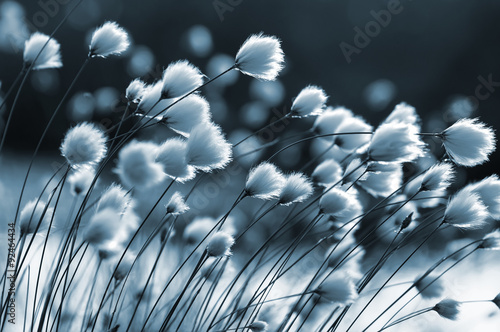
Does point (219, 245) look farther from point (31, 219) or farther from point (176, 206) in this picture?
point (31, 219)

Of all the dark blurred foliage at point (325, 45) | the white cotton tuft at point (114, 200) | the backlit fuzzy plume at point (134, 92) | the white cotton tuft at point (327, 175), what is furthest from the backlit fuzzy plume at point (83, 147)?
the dark blurred foliage at point (325, 45)

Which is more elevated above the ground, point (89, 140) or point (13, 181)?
point (13, 181)

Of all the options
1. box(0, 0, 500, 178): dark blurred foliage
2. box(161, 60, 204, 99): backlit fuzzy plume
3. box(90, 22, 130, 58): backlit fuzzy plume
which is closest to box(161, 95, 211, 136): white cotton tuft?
box(161, 60, 204, 99): backlit fuzzy plume

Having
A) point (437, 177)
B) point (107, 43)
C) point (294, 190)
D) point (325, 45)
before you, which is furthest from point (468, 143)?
point (325, 45)

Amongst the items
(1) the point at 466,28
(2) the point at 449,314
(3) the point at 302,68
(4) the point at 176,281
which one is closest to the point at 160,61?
(3) the point at 302,68

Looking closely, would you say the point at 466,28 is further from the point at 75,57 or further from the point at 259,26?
the point at 75,57

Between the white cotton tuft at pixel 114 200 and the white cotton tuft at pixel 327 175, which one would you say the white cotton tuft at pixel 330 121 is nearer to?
the white cotton tuft at pixel 327 175

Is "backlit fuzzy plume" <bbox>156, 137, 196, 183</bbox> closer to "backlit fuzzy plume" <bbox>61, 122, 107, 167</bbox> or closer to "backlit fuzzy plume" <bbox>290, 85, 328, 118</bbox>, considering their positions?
"backlit fuzzy plume" <bbox>61, 122, 107, 167</bbox>
